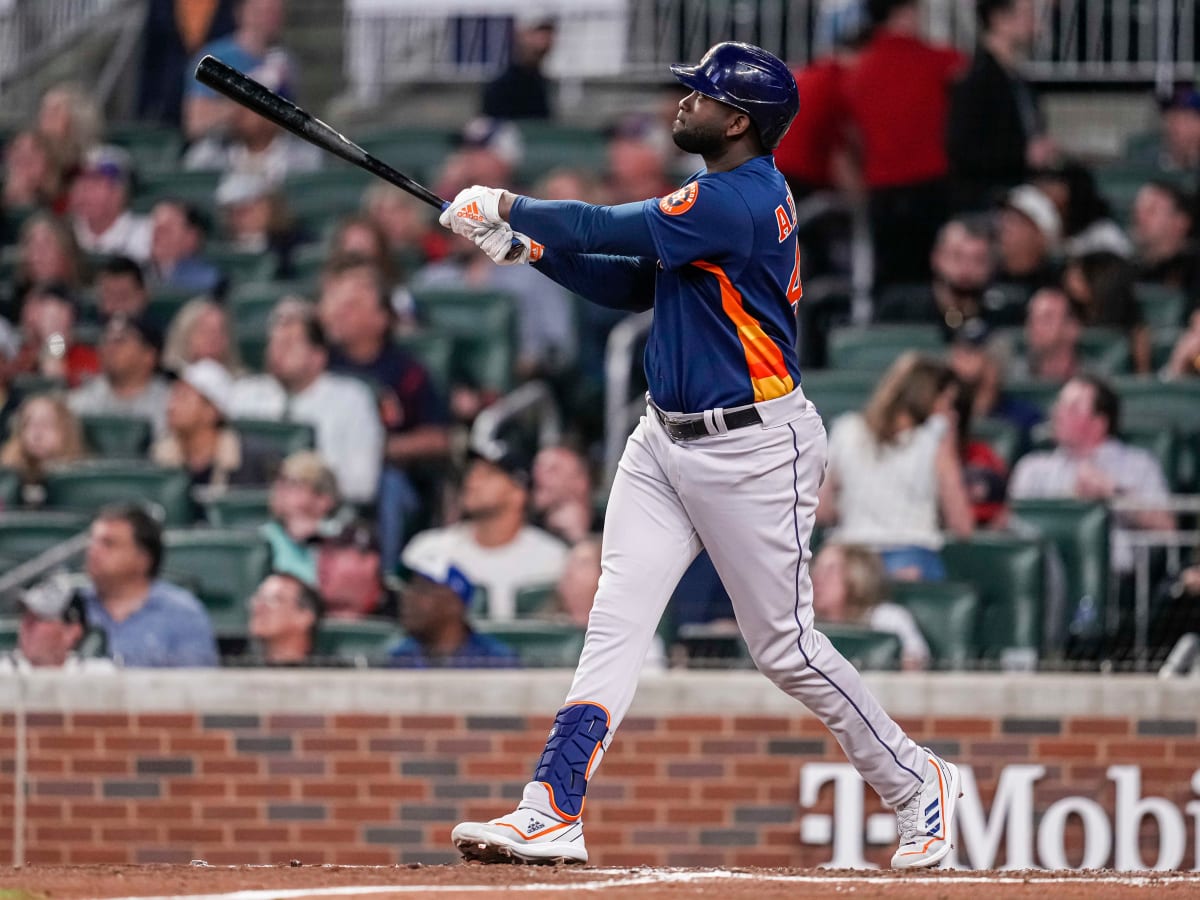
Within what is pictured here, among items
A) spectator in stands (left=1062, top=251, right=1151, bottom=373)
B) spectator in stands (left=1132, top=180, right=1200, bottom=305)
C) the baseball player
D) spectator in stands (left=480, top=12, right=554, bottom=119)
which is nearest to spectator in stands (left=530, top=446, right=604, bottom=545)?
spectator in stands (left=1062, top=251, right=1151, bottom=373)

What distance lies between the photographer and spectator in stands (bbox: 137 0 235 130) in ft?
40.3

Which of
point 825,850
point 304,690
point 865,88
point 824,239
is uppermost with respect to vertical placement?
point 865,88

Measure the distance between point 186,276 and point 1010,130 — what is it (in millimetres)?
4064

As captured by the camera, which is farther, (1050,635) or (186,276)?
(186,276)

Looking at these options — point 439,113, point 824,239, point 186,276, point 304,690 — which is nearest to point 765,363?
point 304,690

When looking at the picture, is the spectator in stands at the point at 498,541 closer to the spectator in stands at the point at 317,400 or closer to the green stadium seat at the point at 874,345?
the spectator in stands at the point at 317,400

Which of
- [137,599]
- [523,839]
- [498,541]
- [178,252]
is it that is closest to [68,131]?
[178,252]

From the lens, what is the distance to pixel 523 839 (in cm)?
477

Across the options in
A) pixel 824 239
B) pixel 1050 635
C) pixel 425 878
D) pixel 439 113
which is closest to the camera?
pixel 425 878

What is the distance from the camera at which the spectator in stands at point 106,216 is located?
10.9m

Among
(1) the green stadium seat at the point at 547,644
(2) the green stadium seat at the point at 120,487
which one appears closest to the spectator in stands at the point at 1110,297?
(1) the green stadium seat at the point at 547,644

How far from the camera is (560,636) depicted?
7.09 meters

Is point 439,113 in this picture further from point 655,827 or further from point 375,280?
point 655,827

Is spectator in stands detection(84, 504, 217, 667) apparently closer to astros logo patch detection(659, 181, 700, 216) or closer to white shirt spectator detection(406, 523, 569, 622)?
white shirt spectator detection(406, 523, 569, 622)
